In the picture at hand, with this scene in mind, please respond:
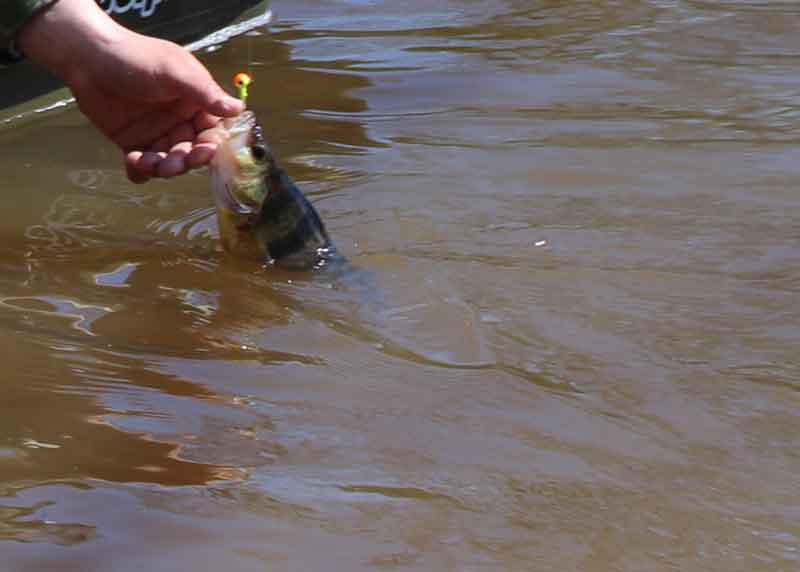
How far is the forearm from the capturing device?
376cm

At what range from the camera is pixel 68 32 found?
3783mm

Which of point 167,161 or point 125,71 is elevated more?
point 125,71

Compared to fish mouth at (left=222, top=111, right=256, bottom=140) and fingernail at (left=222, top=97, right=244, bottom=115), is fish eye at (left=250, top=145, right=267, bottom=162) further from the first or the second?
fingernail at (left=222, top=97, right=244, bottom=115)

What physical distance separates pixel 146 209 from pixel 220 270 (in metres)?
0.65

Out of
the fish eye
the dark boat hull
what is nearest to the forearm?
the fish eye

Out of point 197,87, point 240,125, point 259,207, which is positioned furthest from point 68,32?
point 259,207

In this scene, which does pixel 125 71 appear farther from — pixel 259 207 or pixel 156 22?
pixel 156 22

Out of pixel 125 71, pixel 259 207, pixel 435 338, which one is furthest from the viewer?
pixel 259 207

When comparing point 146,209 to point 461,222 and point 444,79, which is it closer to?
point 461,222

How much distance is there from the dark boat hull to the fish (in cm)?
168

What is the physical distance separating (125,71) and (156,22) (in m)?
3.18

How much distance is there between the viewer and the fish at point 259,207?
425 cm

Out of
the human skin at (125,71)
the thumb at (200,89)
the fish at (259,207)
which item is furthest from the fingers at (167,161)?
the fish at (259,207)

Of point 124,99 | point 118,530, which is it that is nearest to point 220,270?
point 124,99
